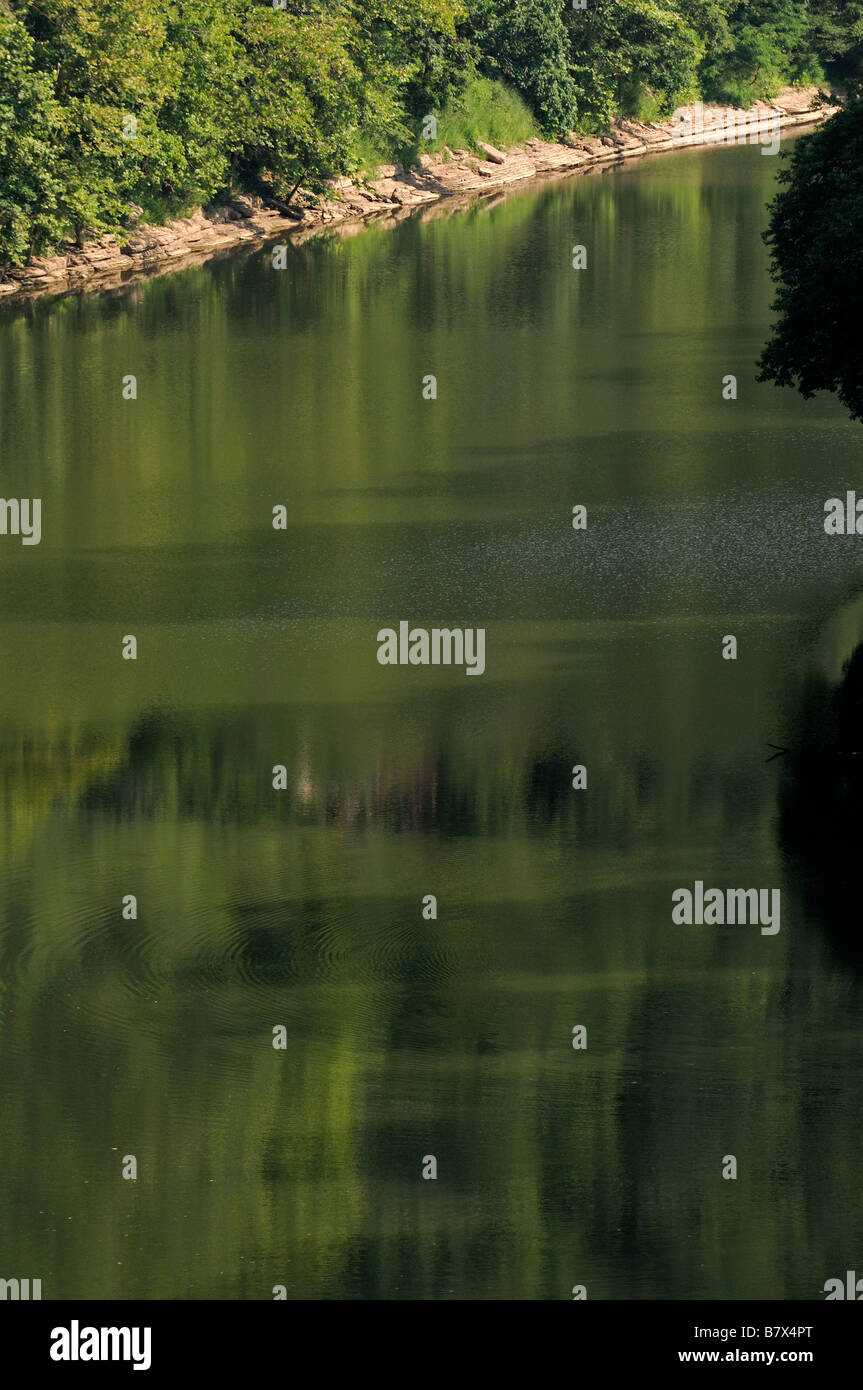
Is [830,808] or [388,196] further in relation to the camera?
[388,196]

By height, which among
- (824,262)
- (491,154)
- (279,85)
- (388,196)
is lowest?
(824,262)

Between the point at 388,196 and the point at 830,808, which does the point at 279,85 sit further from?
the point at 830,808

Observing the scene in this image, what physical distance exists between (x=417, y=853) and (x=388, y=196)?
68783 millimetres

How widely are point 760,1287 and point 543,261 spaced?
190ft

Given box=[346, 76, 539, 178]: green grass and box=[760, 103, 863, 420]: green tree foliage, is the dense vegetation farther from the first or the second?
box=[760, 103, 863, 420]: green tree foliage

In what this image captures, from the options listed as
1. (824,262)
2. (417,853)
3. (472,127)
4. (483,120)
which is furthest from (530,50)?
(417,853)

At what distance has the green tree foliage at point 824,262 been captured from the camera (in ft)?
103

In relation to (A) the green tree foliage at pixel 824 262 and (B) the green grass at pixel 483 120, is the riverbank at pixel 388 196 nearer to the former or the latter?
(B) the green grass at pixel 483 120

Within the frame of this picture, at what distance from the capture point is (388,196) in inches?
3467

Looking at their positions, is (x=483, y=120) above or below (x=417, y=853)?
above

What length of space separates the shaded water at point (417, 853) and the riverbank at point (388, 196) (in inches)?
740

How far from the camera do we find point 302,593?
34.0 meters

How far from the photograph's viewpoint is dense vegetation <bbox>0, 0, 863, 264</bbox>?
66688 millimetres

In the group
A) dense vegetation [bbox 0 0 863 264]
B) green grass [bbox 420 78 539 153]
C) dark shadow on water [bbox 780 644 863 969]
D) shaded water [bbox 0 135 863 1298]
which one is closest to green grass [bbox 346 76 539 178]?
green grass [bbox 420 78 539 153]
